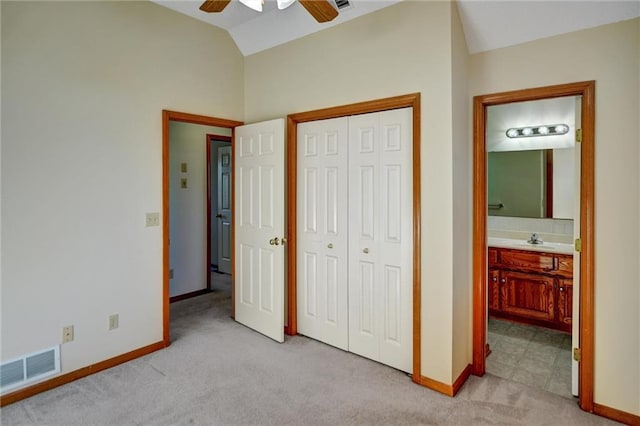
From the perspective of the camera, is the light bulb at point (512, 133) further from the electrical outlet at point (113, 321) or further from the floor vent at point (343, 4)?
the electrical outlet at point (113, 321)

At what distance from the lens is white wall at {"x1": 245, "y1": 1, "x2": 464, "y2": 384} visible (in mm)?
2475

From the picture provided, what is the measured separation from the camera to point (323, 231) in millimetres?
3252

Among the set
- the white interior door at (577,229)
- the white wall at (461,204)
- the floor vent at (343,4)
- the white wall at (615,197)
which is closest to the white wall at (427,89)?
the white wall at (461,204)

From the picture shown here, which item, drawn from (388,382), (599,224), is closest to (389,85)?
(599,224)

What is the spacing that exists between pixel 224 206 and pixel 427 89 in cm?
442

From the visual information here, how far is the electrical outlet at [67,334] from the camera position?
8.68 feet

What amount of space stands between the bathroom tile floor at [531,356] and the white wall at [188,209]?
11.4ft

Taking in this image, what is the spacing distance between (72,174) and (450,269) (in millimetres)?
2661

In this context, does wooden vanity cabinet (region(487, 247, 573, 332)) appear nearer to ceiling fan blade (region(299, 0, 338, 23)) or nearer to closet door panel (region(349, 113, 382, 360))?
closet door panel (region(349, 113, 382, 360))

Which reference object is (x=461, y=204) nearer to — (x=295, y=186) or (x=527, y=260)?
(x=295, y=186)

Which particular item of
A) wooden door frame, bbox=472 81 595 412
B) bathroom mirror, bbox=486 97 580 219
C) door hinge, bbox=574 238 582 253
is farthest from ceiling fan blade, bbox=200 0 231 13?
bathroom mirror, bbox=486 97 580 219

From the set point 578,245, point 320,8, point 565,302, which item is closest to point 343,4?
point 320,8

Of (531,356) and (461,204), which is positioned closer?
(461,204)

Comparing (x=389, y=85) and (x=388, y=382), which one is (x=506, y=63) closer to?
(x=389, y=85)
